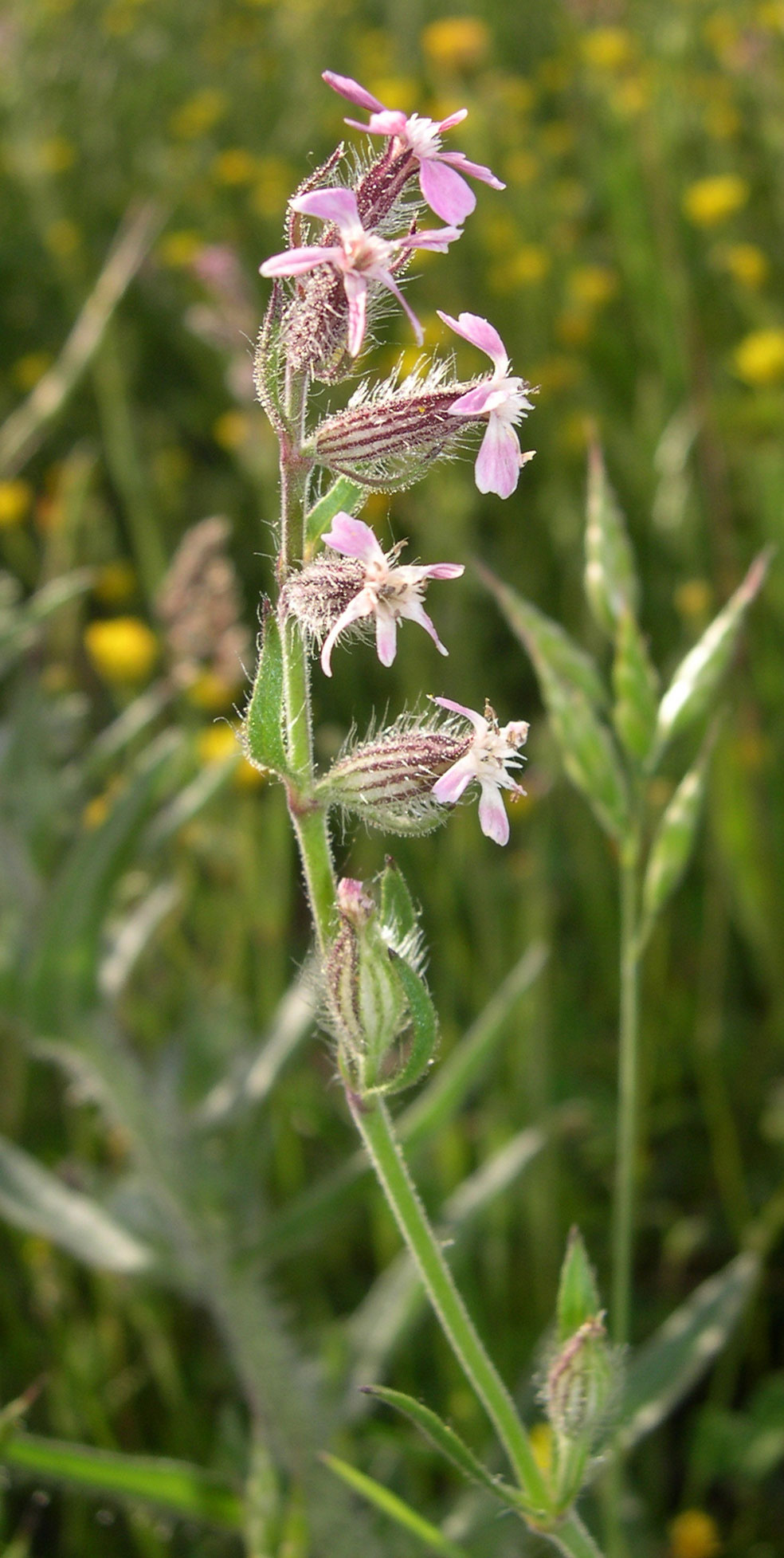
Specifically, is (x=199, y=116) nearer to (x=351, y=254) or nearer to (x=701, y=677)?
(x=701, y=677)

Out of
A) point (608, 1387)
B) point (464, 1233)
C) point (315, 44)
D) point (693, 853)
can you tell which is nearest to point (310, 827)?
point (608, 1387)

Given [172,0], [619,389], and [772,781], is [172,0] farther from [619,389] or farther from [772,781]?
[772,781]

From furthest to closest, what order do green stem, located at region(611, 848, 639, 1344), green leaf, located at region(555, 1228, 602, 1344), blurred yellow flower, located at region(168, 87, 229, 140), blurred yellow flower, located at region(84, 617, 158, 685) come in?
blurred yellow flower, located at region(168, 87, 229, 140) < blurred yellow flower, located at region(84, 617, 158, 685) < green stem, located at region(611, 848, 639, 1344) < green leaf, located at region(555, 1228, 602, 1344)

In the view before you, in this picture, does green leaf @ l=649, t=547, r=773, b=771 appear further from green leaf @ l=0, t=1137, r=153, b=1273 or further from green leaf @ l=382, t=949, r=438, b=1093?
green leaf @ l=0, t=1137, r=153, b=1273

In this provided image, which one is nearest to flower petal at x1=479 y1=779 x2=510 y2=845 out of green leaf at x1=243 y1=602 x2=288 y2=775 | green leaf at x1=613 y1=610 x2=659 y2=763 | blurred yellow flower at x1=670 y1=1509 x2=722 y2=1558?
green leaf at x1=243 y1=602 x2=288 y2=775

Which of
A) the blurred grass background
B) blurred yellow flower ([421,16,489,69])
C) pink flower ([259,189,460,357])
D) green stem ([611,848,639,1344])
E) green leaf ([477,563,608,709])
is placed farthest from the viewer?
blurred yellow flower ([421,16,489,69])

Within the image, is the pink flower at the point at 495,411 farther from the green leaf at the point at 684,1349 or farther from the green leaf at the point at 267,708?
the green leaf at the point at 684,1349

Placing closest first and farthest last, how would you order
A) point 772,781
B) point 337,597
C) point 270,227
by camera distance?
1. point 337,597
2. point 772,781
3. point 270,227
